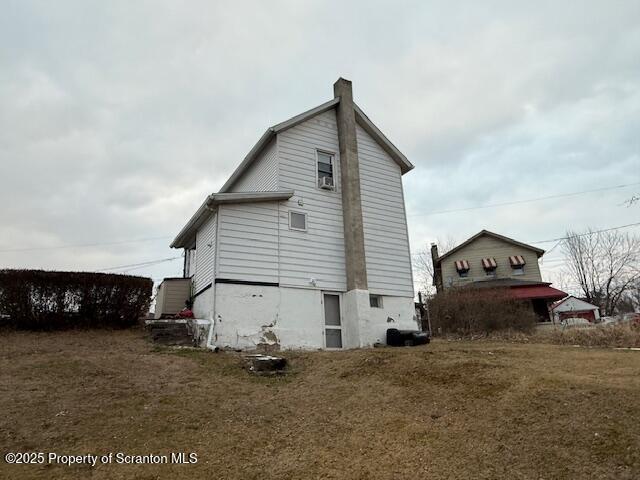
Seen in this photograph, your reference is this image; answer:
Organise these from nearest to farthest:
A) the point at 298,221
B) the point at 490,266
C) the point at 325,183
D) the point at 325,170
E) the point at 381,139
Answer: the point at 298,221 → the point at 325,183 → the point at 325,170 → the point at 381,139 → the point at 490,266

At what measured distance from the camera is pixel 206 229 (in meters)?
14.5

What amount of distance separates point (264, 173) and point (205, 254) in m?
3.47

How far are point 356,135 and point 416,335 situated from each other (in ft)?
24.4

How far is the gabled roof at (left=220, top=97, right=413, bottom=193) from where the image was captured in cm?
1480

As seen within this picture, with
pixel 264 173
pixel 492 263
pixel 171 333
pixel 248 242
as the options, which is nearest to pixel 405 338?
pixel 248 242

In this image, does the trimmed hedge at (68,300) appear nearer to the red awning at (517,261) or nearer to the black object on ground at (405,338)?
the black object on ground at (405,338)

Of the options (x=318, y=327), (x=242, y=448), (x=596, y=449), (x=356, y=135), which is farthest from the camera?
(x=356, y=135)

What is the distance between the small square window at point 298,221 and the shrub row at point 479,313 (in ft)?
32.5

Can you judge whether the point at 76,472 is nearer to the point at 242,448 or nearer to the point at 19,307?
the point at 242,448

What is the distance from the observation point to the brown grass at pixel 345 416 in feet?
16.5

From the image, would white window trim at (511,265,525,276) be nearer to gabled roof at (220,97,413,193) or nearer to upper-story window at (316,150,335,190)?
gabled roof at (220,97,413,193)

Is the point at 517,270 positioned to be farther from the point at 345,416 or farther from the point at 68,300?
the point at 345,416

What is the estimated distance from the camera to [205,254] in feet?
46.7

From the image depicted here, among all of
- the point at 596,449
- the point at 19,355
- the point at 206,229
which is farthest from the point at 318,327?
the point at 596,449
